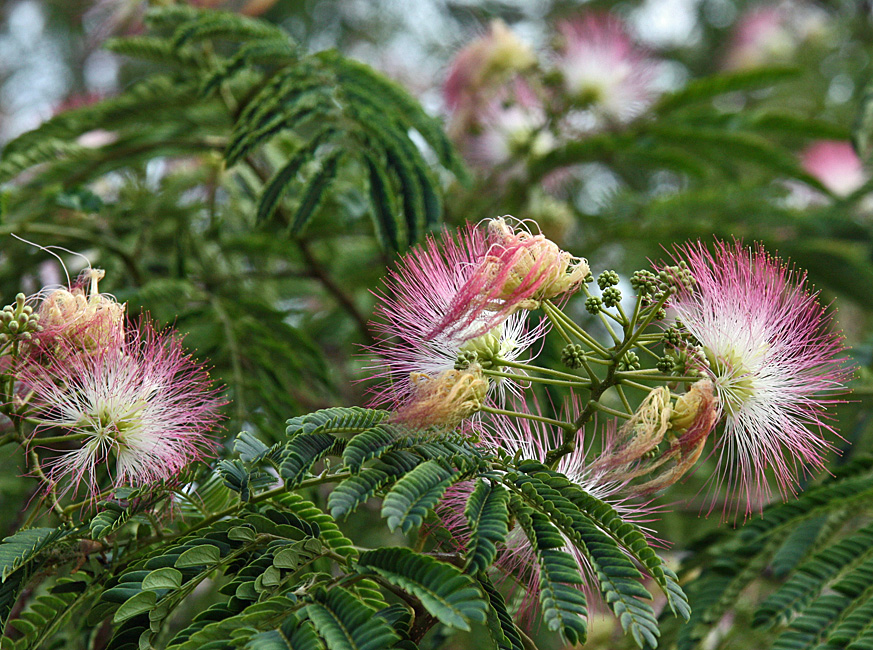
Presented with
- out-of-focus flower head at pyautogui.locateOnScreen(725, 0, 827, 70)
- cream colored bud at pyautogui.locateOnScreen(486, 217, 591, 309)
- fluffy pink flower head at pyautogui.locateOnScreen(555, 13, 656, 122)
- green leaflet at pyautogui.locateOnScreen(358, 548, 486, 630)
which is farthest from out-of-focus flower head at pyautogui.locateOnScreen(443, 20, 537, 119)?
out-of-focus flower head at pyautogui.locateOnScreen(725, 0, 827, 70)

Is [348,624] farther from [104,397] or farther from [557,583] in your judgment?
[104,397]

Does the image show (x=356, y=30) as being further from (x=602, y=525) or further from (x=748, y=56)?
(x=602, y=525)

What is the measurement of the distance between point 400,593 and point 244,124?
1.44m

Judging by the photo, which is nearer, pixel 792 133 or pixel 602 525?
pixel 602 525

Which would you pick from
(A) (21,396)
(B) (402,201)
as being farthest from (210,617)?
(B) (402,201)

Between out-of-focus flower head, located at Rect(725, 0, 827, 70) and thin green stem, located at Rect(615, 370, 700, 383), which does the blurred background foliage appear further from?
out-of-focus flower head, located at Rect(725, 0, 827, 70)

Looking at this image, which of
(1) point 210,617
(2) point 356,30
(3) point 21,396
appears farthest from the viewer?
(2) point 356,30

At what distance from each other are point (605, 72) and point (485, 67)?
554 millimetres

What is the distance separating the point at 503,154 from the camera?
148 inches

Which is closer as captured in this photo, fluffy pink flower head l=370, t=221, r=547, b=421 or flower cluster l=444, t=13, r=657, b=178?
fluffy pink flower head l=370, t=221, r=547, b=421

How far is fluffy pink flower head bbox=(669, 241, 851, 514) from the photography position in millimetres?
1577

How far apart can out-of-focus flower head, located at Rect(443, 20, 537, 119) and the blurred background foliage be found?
2.9 inches

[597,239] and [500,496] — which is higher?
[597,239]

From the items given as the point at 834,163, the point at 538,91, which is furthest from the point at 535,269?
the point at 834,163
